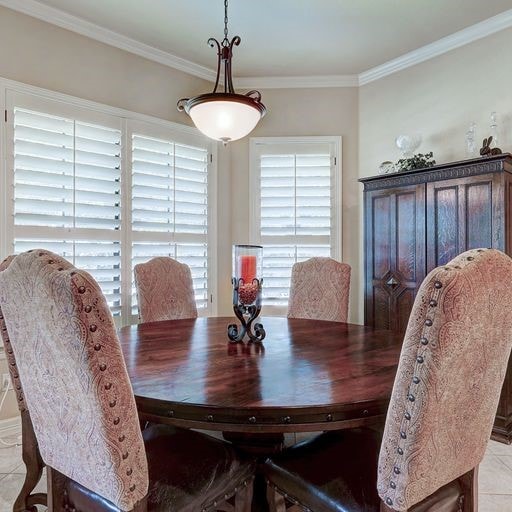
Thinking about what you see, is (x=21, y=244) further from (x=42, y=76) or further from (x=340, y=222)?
(x=340, y=222)

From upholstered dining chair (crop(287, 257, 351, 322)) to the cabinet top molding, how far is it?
85cm

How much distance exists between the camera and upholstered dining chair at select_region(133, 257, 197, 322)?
9.25 feet

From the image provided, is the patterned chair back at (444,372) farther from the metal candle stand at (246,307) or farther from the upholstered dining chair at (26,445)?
the upholstered dining chair at (26,445)

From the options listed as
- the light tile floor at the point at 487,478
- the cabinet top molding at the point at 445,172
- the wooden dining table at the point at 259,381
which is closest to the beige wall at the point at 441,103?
the cabinet top molding at the point at 445,172

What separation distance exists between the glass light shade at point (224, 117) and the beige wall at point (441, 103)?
1902 mm

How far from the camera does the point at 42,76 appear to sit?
9.54ft

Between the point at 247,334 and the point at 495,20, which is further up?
the point at 495,20

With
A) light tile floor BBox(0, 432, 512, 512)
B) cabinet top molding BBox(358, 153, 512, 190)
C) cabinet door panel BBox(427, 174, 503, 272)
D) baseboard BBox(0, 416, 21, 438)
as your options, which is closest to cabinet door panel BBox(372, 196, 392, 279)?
cabinet top molding BBox(358, 153, 512, 190)

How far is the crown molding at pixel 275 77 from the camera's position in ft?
9.50

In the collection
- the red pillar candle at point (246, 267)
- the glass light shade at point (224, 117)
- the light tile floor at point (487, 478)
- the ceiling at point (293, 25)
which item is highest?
the ceiling at point (293, 25)

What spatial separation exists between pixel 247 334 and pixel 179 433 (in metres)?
0.63

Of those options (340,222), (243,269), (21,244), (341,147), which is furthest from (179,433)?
(341,147)

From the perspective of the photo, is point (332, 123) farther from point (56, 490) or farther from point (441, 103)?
point (56, 490)

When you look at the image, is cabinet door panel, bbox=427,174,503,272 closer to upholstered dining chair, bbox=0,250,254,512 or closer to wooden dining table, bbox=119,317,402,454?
wooden dining table, bbox=119,317,402,454
